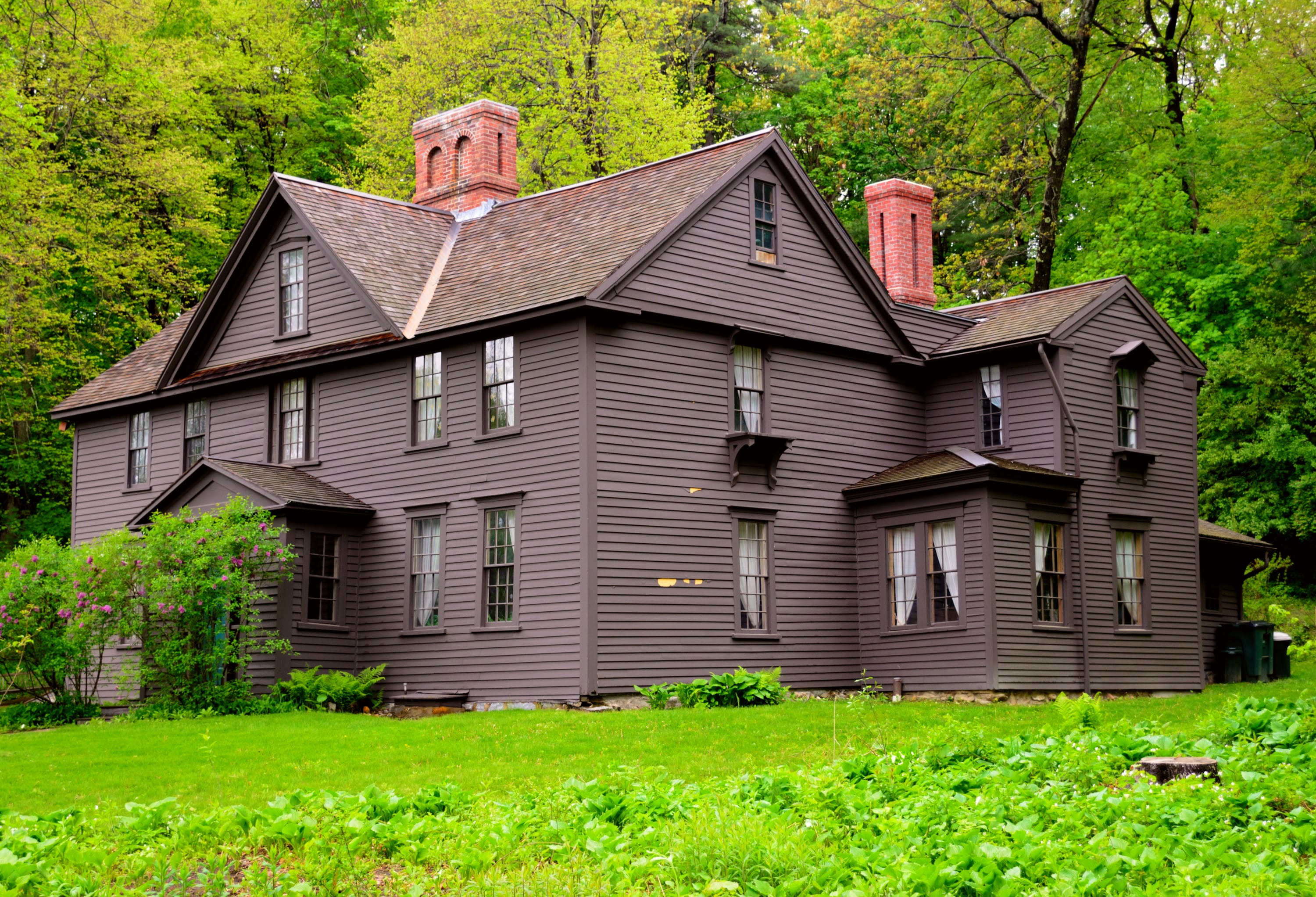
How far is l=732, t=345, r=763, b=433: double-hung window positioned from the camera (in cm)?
2295

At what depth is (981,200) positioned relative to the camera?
39688 mm

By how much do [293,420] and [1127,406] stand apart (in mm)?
14912

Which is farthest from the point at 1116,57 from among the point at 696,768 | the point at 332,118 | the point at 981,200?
the point at 696,768

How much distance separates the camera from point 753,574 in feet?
74.1

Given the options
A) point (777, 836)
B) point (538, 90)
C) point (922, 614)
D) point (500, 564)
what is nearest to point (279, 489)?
point (500, 564)

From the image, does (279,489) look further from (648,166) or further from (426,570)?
(648,166)

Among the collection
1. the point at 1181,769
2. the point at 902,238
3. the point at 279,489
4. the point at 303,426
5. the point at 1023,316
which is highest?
the point at 902,238

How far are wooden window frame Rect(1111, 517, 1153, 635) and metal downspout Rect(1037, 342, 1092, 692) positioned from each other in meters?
0.99

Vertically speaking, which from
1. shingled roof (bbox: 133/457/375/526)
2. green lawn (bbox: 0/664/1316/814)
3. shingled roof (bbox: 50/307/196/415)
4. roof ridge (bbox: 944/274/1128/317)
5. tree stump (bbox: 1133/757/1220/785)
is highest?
roof ridge (bbox: 944/274/1128/317)

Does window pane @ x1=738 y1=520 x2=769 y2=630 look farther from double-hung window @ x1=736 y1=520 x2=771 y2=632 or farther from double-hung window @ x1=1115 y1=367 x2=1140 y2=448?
double-hung window @ x1=1115 y1=367 x2=1140 y2=448

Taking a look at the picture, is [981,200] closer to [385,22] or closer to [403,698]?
[385,22]

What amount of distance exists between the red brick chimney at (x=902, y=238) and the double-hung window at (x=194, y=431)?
13.4 m

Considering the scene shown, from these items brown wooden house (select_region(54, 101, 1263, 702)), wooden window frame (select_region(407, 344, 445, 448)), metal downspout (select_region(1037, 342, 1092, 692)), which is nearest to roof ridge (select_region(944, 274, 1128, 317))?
brown wooden house (select_region(54, 101, 1263, 702))

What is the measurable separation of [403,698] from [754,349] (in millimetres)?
7880
